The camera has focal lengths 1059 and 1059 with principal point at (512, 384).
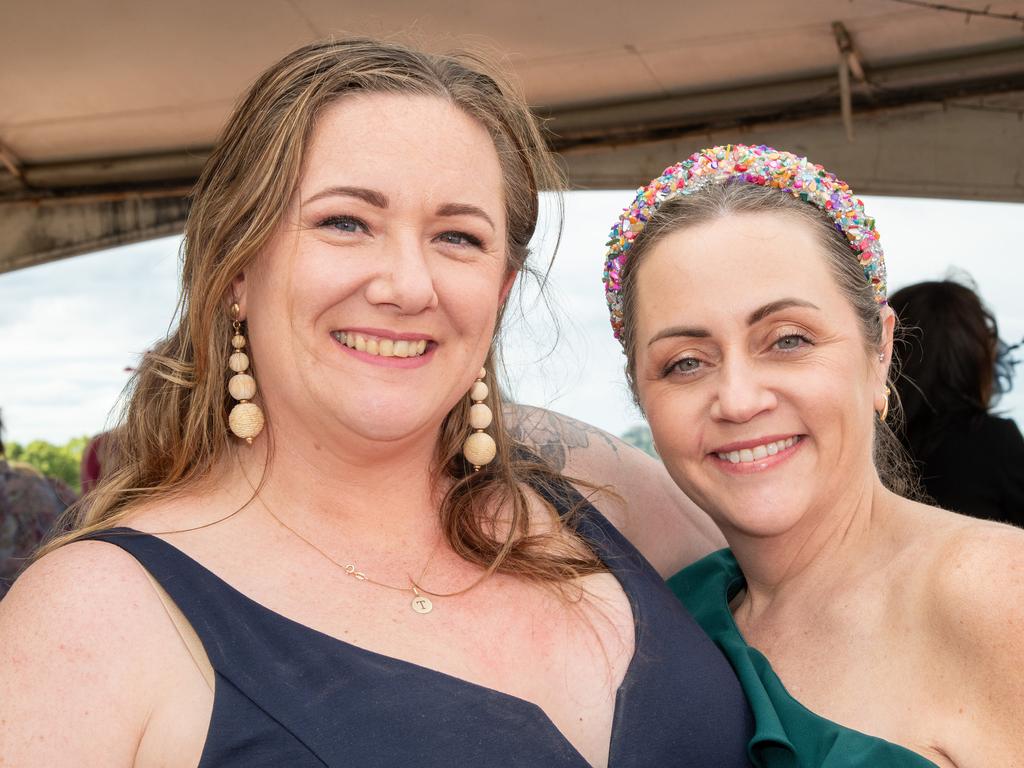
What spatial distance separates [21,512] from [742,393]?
2624mm

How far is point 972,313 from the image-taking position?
11.0 feet

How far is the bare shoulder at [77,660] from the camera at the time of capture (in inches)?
52.1

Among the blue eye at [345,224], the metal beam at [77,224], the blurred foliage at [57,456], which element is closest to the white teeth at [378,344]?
the blue eye at [345,224]

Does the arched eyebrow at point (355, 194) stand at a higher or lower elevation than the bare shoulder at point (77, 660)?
higher

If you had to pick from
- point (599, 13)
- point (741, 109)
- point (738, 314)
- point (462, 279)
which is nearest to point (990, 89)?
point (741, 109)

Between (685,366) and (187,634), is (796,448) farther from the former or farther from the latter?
(187,634)

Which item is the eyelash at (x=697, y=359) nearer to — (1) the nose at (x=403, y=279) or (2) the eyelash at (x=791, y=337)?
(2) the eyelash at (x=791, y=337)

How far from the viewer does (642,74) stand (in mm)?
4273

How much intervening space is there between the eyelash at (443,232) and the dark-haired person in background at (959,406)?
192 centimetres

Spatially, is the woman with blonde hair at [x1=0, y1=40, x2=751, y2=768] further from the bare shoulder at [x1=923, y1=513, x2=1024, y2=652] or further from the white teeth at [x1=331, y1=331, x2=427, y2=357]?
the bare shoulder at [x1=923, y1=513, x2=1024, y2=652]

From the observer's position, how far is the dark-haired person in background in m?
3.23

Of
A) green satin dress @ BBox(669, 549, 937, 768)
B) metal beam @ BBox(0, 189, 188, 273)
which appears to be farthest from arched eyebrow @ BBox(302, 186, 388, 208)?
metal beam @ BBox(0, 189, 188, 273)

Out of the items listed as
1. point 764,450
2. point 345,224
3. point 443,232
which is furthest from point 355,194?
point 764,450

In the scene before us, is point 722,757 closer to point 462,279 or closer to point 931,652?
point 931,652
